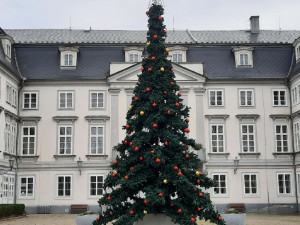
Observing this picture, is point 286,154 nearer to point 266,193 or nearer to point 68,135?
point 266,193

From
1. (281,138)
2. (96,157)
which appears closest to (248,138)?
(281,138)

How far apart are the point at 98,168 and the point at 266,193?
11.6 meters

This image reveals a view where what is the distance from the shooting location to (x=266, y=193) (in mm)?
32531

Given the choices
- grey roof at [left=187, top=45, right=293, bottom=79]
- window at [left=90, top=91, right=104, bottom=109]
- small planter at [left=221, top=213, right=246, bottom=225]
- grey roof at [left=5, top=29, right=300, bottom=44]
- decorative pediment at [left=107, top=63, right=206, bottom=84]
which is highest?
grey roof at [left=5, top=29, right=300, bottom=44]

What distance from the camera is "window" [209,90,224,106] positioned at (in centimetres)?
3353

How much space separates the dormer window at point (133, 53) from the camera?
112 ft

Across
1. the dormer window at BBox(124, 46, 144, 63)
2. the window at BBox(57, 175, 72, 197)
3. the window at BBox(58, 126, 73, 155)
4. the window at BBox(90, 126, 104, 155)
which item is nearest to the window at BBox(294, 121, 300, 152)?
the dormer window at BBox(124, 46, 144, 63)

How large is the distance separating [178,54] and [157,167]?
20.6 m

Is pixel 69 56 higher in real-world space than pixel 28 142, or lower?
higher

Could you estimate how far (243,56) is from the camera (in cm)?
3475

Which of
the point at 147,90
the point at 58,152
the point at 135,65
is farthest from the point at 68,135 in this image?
the point at 147,90

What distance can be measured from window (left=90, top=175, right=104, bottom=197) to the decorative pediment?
6695 mm

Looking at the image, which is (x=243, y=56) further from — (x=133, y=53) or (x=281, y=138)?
(x=133, y=53)

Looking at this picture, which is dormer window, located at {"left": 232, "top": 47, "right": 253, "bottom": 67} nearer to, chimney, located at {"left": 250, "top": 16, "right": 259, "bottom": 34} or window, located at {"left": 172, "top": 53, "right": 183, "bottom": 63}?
window, located at {"left": 172, "top": 53, "right": 183, "bottom": 63}
